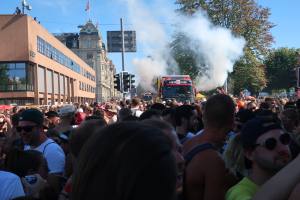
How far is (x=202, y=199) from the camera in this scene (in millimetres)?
3350

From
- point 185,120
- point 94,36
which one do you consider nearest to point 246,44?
point 185,120

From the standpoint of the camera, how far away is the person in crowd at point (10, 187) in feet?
10.3

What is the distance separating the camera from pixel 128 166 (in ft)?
4.57

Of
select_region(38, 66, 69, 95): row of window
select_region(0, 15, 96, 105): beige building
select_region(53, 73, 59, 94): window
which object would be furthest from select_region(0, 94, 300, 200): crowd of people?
select_region(53, 73, 59, 94): window

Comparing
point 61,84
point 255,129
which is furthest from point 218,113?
point 61,84

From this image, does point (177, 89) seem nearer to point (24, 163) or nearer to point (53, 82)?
point (24, 163)

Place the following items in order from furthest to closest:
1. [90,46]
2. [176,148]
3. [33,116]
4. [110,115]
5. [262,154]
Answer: [90,46] < [110,115] < [33,116] < [262,154] < [176,148]

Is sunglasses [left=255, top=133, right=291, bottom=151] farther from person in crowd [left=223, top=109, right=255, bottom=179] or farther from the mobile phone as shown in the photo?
the mobile phone

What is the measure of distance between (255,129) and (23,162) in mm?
1876

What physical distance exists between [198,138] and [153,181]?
8.73 ft

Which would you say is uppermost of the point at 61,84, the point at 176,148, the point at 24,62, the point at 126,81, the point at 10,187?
the point at 24,62

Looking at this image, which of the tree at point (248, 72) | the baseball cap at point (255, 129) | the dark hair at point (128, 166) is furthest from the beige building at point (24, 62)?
the dark hair at point (128, 166)

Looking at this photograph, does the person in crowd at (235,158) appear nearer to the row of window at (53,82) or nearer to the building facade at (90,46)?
the row of window at (53,82)

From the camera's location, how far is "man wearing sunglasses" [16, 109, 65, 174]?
504 cm
